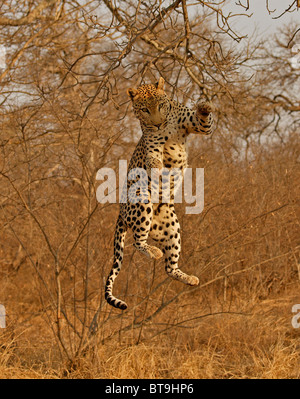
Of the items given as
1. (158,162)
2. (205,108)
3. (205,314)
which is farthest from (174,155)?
(205,314)

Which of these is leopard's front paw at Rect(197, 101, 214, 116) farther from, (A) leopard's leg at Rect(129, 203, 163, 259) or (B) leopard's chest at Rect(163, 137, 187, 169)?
(A) leopard's leg at Rect(129, 203, 163, 259)

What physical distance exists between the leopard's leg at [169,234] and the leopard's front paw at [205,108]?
38cm

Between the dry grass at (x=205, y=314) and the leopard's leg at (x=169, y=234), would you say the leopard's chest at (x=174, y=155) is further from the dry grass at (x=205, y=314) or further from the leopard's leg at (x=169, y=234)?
the dry grass at (x=205, y=314)

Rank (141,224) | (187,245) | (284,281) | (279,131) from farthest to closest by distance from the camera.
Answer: (279,131) → (284,281) → (187,245) → (141,224)

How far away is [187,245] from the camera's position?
30.4 feet

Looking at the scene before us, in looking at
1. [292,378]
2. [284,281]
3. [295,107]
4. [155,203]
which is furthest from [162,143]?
[295,107]

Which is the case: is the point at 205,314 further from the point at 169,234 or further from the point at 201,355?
the point at 169,234

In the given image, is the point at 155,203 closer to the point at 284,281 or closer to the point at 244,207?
the point at 244,207

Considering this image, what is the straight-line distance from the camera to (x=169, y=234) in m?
2.14

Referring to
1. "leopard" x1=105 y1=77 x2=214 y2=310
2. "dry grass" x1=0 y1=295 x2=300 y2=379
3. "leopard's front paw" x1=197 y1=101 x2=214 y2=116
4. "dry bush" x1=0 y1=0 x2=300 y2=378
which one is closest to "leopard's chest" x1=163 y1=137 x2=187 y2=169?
"leopard" x1=105 y1=77 x2=214 y2=310

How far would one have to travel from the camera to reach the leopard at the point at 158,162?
2053 millimetres

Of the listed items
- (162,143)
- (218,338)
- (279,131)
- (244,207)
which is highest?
(279,131)

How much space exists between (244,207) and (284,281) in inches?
98.8

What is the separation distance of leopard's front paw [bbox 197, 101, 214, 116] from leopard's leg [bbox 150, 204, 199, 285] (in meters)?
0.38
